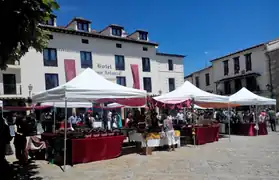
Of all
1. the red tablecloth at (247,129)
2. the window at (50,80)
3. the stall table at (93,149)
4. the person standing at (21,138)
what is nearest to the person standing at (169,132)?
the stall table at (93,149)

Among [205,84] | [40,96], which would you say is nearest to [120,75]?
[205,84]

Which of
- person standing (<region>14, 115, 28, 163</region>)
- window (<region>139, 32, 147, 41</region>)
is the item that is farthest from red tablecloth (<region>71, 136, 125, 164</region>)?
window (<region>139, 32, 147, 41</region>)

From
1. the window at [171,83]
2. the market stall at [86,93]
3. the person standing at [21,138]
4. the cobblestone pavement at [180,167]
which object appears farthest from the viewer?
the window at [171,83]

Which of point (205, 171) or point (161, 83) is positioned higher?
point (161, 83)

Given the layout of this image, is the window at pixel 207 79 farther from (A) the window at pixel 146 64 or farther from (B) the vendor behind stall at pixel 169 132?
(B) the vendor behind stall at pixel 169 132

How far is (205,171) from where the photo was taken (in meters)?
6.42

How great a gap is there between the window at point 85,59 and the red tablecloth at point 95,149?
19.5m

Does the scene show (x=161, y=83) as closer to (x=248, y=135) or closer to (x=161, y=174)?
(x=248, y=135)

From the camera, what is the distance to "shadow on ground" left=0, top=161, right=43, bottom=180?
622cm

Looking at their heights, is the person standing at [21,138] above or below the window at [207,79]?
below

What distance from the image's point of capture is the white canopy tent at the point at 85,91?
732 cm

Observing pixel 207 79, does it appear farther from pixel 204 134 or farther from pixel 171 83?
pixel 204 134

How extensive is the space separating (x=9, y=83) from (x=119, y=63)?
1135cm

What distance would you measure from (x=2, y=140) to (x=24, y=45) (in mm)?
2344
